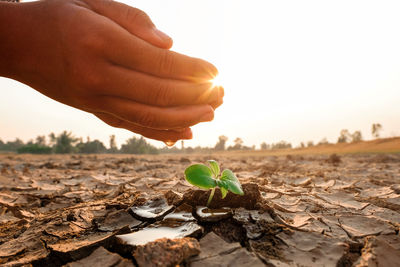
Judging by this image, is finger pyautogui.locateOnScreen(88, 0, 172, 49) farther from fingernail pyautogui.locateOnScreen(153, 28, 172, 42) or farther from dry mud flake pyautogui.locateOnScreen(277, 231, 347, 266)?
dry mud flake pyautogui.locateOnScreen(277, 231, 347, 266)

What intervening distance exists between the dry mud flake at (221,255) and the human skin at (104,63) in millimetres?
492

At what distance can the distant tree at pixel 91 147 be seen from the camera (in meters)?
24.4

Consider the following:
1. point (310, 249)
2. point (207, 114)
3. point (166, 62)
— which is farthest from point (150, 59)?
point (310, 249)

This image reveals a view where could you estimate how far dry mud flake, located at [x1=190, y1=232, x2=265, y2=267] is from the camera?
0.81 meters

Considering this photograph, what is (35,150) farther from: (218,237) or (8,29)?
(218,237)

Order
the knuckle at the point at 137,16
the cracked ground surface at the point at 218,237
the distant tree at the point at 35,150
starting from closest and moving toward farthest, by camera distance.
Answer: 1. the cracked ground surface at the point at 218,237
2. the knuckle at the point at 137,16
3. the distant tree at the point at 35,150

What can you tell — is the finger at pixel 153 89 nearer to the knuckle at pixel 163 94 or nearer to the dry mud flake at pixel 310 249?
the knuckle at pixel 163 94

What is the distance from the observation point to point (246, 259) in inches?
32.7

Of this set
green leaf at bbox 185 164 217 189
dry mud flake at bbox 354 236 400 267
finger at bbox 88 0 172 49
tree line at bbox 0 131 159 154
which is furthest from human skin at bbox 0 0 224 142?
tree line at bbox 0 131 159 154

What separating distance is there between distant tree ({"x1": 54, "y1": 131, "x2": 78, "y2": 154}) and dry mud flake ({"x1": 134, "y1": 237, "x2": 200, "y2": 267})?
2382 cm

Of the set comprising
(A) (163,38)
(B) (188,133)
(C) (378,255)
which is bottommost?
(C) (378,255)

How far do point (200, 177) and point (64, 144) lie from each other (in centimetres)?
2488

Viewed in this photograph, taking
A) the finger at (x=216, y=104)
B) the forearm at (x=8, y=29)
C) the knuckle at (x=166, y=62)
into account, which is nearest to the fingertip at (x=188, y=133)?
the finger at (x=216, y=104)

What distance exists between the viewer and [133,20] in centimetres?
96
